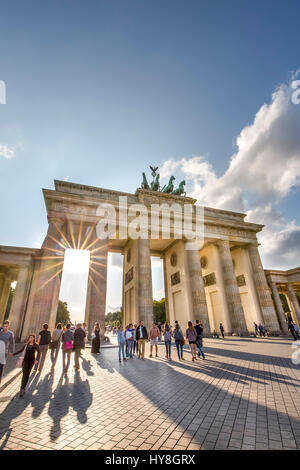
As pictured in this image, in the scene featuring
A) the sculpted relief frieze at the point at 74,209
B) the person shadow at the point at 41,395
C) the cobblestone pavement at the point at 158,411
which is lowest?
the cobblestone pavement at the point at 158,411

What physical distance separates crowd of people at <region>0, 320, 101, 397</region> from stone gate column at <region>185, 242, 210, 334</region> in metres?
13.7

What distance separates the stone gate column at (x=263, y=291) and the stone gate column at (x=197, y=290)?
8210 mm

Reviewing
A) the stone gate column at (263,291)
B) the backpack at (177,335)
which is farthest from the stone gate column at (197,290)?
the backpack at (177,335)

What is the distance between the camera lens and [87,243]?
71.3ft

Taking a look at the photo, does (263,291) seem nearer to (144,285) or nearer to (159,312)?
(144,285)

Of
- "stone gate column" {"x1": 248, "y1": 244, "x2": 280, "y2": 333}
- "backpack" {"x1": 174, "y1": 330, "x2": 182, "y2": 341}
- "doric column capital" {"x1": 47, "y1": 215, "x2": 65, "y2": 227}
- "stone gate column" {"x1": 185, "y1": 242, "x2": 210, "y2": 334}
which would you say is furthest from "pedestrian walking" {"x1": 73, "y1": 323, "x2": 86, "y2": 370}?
"stone gate column" {"x1": 248, "y1": 244, "x2": 280, "y2": 333}

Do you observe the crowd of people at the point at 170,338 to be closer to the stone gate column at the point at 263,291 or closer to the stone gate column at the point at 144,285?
the stone gate column at the point at 144,285

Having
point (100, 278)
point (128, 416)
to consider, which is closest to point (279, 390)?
point (128, 416)

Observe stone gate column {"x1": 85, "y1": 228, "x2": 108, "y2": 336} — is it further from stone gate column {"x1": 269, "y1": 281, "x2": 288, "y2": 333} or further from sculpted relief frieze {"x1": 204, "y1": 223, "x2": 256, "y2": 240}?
stone gate column {"x1": 269, "y1": 281, "x2": 288, "y2": 333}

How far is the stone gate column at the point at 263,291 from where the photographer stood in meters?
24.6

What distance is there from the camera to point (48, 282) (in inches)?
680

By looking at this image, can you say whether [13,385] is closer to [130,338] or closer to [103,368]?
[103,368]

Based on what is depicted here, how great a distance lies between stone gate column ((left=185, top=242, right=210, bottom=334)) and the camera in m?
22.5
